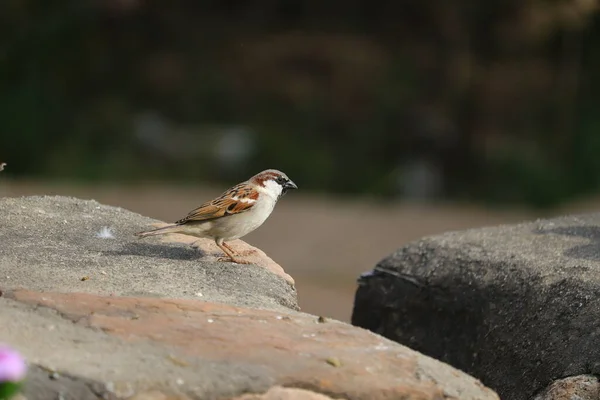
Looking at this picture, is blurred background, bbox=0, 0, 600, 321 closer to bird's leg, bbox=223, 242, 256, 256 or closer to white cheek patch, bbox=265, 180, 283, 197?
white cheek patch, bbox=265, 180, 283, 197

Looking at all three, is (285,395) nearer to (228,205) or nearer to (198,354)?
(198,354)

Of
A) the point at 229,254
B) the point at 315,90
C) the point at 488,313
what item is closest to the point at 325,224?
the point at 315,90

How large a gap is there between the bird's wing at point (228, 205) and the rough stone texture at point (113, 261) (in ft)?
0.57

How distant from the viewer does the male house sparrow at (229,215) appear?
460 centimetres

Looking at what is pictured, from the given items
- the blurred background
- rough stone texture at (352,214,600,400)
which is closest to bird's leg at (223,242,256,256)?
rough stone texture at (352,214,600,400)

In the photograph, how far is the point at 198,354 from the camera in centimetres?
314

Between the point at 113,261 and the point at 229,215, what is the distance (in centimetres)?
64

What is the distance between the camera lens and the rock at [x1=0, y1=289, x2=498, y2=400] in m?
2.95

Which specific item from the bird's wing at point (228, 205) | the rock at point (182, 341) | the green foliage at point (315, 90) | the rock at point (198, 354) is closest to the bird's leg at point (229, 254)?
the bird's wing at point (228, 205)

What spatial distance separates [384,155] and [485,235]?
1149cm

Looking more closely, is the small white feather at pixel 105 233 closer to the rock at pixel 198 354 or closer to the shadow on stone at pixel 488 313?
the rock at pixel 198 354

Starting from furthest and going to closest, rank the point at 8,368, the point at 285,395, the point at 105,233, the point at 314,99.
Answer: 1. the point at 314,99
2. the point at 105,233
3. the point at 285,395
4. the point at 8,368

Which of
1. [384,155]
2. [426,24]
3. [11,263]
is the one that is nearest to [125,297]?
[11,263]

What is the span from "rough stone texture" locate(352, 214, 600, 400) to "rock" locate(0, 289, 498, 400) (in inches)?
48.8
